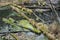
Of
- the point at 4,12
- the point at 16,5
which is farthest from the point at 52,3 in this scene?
the point at 4,12

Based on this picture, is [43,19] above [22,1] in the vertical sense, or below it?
below

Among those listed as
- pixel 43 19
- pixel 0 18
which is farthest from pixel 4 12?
pixel 43 19

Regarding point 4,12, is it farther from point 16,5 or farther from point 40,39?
point 40,39

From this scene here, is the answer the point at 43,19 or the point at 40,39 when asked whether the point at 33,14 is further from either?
the point at 40,39

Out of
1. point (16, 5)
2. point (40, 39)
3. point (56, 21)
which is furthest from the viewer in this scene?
point (16, 5)

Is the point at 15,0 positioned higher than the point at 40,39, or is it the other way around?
the point at 15,0

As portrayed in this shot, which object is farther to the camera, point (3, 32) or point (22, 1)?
point (22, 1)

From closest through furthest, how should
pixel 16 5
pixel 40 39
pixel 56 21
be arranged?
pixel 40 39 < pixel 56 21 < pixel 16 5

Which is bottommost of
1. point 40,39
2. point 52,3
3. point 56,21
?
point 40,39

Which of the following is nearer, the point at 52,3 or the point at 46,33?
the point at 46,33
